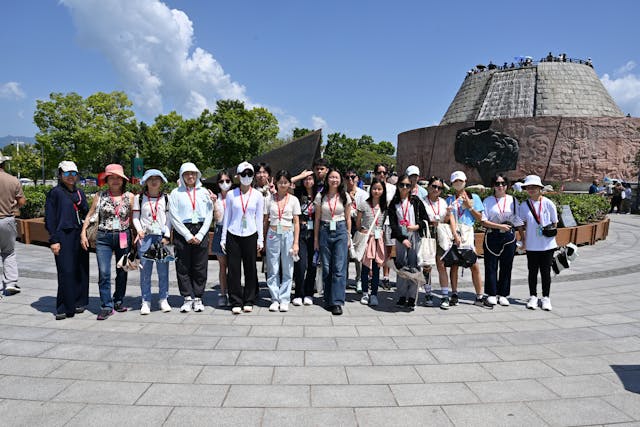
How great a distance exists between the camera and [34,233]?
9.81m

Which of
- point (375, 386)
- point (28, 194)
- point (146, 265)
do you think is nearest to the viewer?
point (375, 386)

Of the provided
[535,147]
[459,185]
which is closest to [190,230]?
[459,185]

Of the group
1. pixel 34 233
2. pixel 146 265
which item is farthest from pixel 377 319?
pixel 34 233

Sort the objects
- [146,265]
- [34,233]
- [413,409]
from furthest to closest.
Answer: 1. [34,233]
2. [146,265]
3. [413,409]

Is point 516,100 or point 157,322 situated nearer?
point 157,322

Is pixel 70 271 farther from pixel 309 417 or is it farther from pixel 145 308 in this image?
pixel 309 417

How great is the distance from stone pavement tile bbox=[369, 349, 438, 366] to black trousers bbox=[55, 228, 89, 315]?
3.49 metres

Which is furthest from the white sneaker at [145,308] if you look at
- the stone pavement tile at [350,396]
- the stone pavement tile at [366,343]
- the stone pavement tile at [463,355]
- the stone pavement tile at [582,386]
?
the stone pavement tile at [582,386]

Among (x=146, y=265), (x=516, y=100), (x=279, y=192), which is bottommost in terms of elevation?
(x=146, y=265)

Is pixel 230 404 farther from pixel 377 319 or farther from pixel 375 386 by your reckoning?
pixel 377 319

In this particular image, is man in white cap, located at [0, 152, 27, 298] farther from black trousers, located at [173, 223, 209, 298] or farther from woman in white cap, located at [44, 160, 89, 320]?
black trousers, located at [173, 223, 209, 298]

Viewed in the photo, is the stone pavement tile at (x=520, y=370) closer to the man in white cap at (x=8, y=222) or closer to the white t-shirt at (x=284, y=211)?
the white t-shirt at (x=284, y=211)

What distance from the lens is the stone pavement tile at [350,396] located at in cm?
287

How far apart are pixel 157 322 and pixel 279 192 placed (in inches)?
80.4
